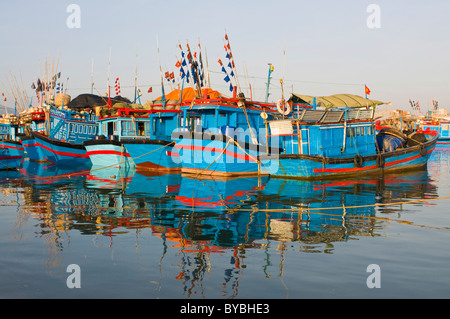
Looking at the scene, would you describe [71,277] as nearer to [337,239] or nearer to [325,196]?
[337,239]

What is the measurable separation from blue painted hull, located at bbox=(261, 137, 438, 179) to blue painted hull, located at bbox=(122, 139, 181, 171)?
22.9 feet

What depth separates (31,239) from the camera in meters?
9.70

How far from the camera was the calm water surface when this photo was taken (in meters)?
6.71

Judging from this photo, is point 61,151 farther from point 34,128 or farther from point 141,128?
point 34,128

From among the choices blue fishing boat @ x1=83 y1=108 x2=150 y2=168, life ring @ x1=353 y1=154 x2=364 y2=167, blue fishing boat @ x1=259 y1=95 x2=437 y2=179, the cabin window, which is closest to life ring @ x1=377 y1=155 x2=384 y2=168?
blue fishing boat @ x1=259 y1=95 x2=437 y2=179

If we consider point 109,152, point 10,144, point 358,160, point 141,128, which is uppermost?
point 141,128

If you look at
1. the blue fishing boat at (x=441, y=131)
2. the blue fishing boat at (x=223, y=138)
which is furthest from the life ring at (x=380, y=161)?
the blue fishing boat at (x=441, y=131)

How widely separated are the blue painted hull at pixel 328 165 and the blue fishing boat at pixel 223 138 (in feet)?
3.79

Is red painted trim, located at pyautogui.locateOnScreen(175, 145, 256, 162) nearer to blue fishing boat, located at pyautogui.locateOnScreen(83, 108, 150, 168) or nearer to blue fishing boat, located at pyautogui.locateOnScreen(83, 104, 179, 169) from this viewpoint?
blue fishing boat, located at pyautogui.locateOnScreen(83, 104, 179, 169)

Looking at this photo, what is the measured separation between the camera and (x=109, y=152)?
97.0ft

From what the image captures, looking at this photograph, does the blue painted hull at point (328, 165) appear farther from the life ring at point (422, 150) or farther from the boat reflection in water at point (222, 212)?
the life ring at point (422, 150)

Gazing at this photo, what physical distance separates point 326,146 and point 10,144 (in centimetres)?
3854

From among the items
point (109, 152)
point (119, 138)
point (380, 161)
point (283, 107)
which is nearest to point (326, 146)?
point (283, 107)
